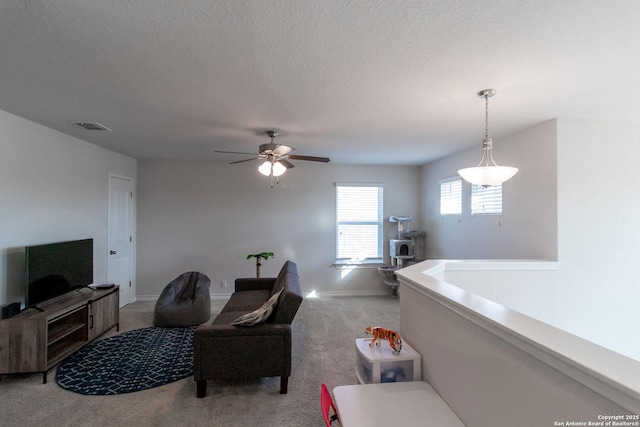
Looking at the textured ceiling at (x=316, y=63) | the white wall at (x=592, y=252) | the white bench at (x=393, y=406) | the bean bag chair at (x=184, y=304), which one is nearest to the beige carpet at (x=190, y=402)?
the white bench at (x=393, y=406)

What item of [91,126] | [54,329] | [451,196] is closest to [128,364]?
[54,329]

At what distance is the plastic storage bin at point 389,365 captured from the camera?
1.82 m

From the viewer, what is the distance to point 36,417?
7.05 ft

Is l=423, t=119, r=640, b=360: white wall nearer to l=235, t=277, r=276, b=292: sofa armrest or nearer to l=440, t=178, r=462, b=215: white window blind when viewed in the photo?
l=440, t=178, r=462, b=215: white window blind

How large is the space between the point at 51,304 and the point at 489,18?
4325 millimetres

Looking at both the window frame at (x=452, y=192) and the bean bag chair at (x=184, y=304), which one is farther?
the window frame at (x=452, y=192)

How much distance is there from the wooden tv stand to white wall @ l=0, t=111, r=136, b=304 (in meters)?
0.39

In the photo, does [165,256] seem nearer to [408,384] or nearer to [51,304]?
[51,304]

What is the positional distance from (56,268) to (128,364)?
1272mm

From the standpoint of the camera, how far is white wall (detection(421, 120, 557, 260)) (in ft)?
9.70

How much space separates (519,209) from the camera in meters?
3.29

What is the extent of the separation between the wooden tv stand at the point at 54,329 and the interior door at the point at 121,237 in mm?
876

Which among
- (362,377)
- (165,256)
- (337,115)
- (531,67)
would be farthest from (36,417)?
(531,67)

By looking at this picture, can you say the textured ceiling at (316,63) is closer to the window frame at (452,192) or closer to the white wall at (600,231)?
the white wall at (600,231)
